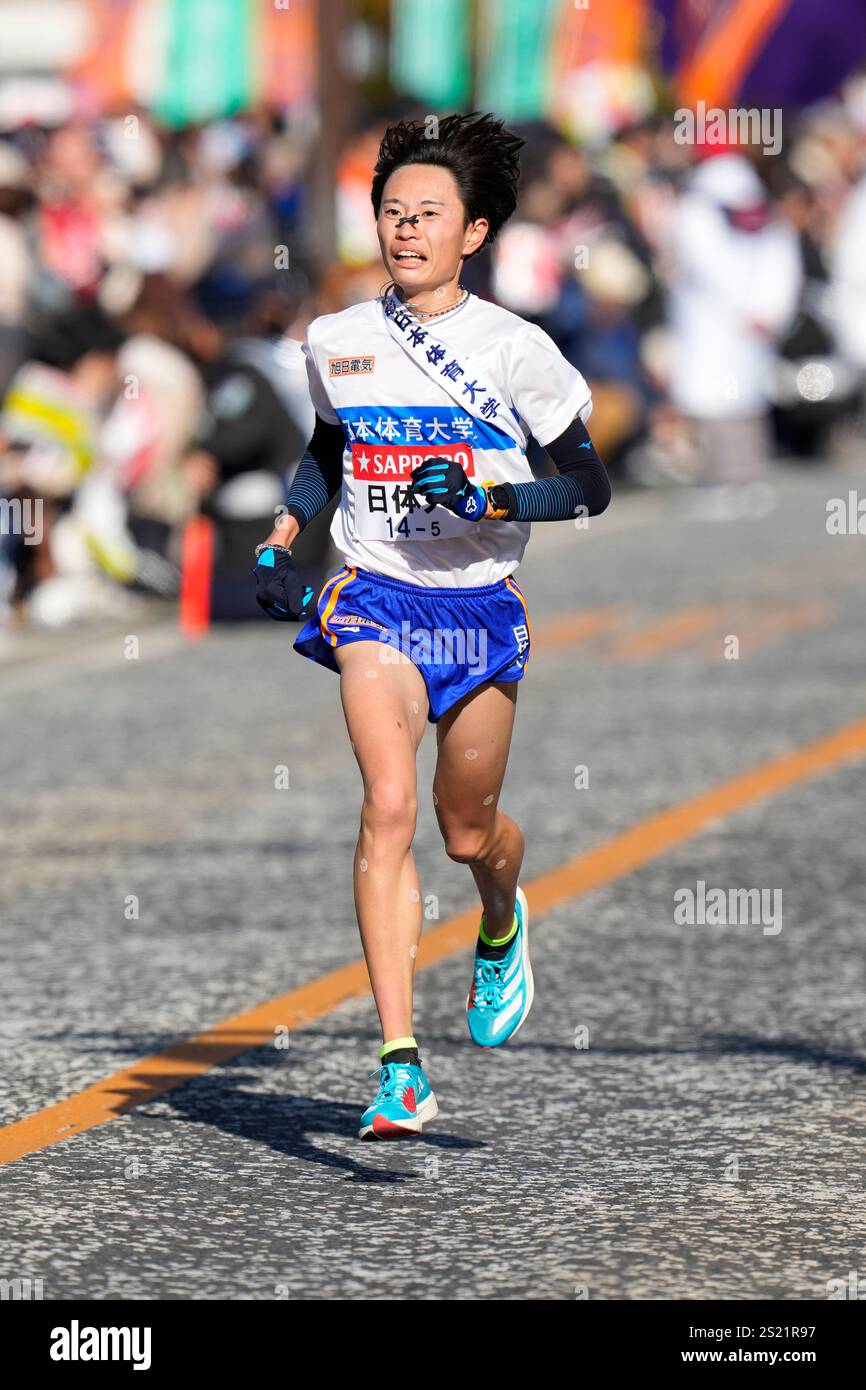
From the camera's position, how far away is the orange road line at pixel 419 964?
5.52 meters

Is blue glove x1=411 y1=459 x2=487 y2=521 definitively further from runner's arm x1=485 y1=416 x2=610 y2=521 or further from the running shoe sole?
the running shoe sole

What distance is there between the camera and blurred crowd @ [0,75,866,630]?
1320 cm

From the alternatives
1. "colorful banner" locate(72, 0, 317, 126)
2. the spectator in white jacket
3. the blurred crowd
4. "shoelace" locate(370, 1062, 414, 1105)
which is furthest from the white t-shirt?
"colorful banner" locate(72, 0, 317, 126)

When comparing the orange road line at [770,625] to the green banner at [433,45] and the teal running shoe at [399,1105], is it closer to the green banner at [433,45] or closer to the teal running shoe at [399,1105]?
the teal running shoe at [399,1105]

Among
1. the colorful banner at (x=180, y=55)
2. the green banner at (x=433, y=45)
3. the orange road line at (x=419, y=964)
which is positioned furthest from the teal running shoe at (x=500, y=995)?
the green banner at (x=433, y=45)

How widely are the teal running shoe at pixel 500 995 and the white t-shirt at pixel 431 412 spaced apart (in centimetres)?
84

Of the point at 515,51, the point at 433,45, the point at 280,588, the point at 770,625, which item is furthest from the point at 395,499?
the point at 433,45

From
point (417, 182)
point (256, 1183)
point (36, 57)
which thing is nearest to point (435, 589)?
point (417, 182)

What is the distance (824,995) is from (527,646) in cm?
161

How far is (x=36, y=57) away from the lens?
37719 mm

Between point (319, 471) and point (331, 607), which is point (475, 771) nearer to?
point (331, 607)

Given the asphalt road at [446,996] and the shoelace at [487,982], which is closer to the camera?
the asphalt road at [446,996]

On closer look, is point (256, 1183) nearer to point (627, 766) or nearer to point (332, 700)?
point (627, 766)

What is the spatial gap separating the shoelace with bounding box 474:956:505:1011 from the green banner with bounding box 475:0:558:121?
19374mm
